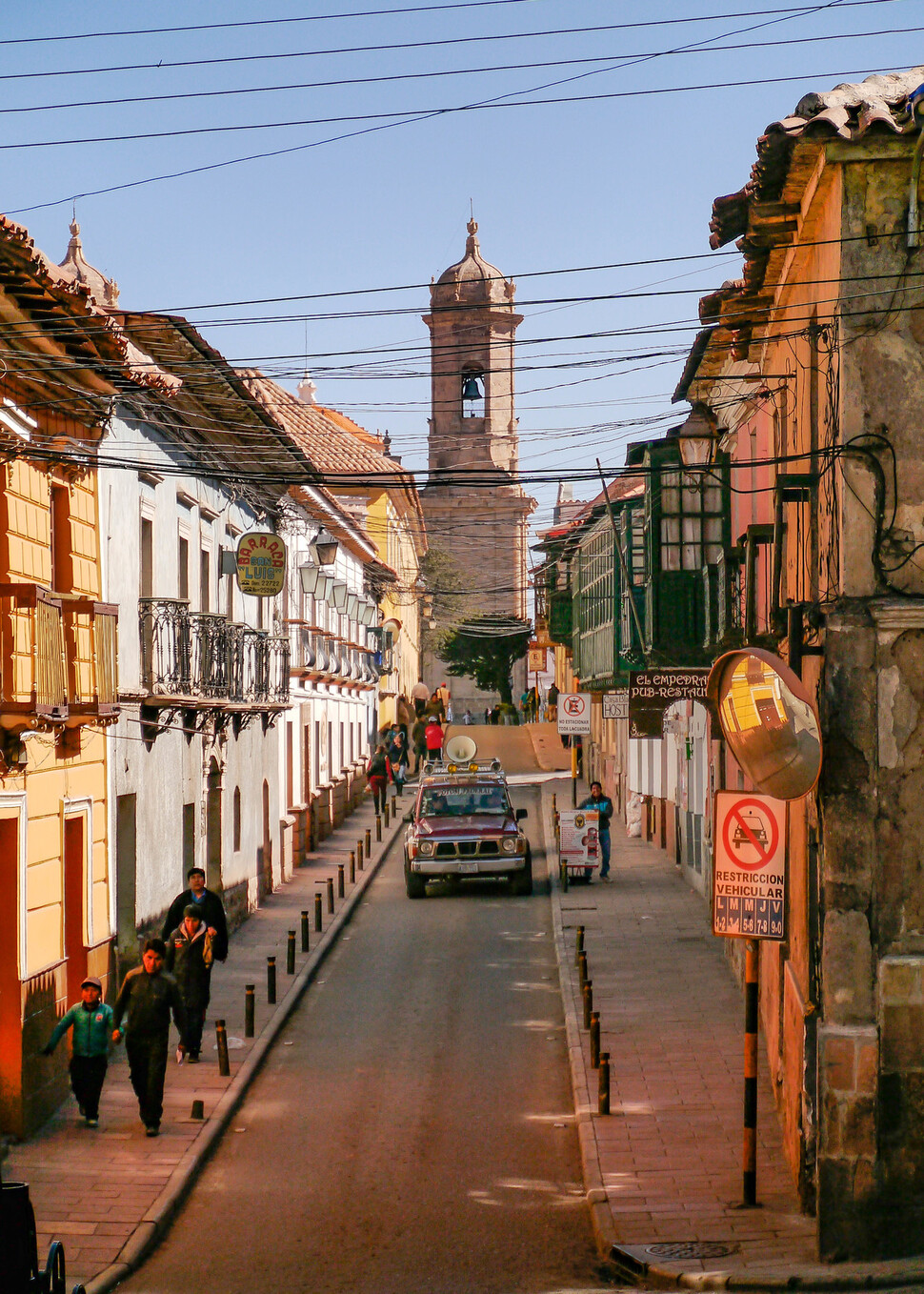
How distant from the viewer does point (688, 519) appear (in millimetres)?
19938

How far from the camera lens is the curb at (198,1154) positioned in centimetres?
1022

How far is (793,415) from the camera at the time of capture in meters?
12.7

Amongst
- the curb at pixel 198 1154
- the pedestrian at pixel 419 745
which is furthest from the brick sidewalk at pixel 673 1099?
the pedestrian at pixel 419 745

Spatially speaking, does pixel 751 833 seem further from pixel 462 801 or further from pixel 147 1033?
pixel 462 801

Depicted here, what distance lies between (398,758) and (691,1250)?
36791mm

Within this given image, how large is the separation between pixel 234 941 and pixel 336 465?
2819 centimetres

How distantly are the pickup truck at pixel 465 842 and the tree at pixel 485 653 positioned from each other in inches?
2003

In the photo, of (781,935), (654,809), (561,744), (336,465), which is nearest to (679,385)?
(781,935)

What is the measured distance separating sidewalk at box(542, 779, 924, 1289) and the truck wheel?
12.9 ft

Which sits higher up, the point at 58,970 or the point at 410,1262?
the point at 58,970

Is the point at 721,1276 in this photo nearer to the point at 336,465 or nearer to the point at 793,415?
the point at 793,415

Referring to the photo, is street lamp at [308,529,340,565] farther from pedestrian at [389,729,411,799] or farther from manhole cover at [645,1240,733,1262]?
manhole cover at [645,1240,733,1262]

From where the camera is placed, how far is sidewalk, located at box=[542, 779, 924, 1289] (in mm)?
10023

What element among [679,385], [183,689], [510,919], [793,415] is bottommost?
[510,919]
